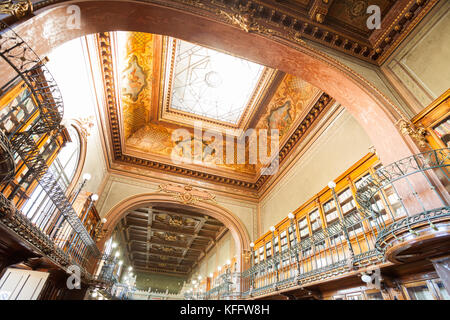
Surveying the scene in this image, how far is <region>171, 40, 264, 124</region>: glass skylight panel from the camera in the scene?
28.4ft

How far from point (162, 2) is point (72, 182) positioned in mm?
5353

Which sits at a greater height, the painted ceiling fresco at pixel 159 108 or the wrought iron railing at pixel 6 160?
the painted ceiling fresco at pixel 159 108

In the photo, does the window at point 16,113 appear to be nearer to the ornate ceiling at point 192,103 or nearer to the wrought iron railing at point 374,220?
the ornate ceiling at point 192,103

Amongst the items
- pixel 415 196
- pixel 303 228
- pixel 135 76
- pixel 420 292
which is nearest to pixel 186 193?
pixel 135 76

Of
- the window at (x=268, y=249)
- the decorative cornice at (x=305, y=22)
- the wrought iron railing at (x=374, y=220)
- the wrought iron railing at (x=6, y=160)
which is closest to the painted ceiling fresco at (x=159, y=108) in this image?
the decorative cornice at (x=305, y=22)

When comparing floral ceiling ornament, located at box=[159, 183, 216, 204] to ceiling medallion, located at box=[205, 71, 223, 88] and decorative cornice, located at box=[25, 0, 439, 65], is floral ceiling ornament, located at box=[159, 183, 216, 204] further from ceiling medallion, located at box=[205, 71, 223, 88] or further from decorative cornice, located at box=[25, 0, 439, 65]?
decorative cornice, located at box=[25, 0, 439, 65]

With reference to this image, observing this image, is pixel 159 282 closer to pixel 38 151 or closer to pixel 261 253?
pixel 261 253

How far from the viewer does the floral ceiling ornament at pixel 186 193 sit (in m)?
10.8

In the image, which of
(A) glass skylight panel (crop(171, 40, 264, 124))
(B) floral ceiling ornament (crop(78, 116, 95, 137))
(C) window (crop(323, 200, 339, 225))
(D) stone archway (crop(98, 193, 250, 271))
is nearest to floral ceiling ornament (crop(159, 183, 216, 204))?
(D) stone archway (crop(98, 193, 250, 271))

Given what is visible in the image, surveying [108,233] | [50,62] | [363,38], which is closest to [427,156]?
[363,38]

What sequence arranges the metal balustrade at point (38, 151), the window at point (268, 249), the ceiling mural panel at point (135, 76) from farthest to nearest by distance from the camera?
the window at point (268, 249)
the ceiling mural panel at point (135, 76)
the metal balustrade at point (38, 151)

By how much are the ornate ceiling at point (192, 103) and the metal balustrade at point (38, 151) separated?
3.56m

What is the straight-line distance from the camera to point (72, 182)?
6.49 meters
